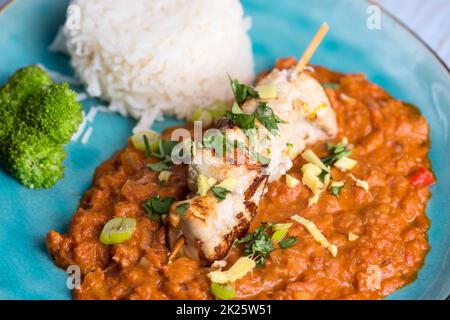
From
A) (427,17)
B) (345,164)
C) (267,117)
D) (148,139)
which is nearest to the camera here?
(267,117)

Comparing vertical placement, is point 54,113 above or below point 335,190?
below

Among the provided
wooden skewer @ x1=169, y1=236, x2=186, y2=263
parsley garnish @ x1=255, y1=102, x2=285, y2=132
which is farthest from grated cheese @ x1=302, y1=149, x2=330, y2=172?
wooden skewer @ x1=169, y1=236, x2=186, y2=263

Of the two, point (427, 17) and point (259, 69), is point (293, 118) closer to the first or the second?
point (259, 69)

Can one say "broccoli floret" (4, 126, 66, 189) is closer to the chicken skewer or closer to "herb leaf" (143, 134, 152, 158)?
"herb leaf" (143, 134, 152, 158)

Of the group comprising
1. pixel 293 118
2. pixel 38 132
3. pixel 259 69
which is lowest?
pixel 38 132

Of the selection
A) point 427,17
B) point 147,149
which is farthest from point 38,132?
point 427,17

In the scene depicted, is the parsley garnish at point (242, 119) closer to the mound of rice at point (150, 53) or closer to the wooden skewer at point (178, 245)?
the wooden skewer at point (178, 245)

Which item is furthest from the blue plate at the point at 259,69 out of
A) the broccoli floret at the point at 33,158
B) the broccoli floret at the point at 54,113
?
the broccoli floret at the point at 54,113
